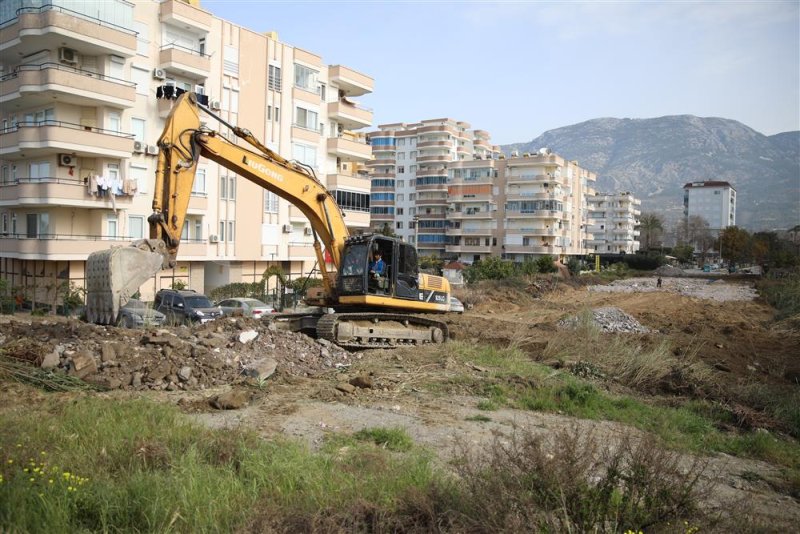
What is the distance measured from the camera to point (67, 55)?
29828mm

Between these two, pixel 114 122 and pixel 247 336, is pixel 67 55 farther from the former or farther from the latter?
pixel 247 336

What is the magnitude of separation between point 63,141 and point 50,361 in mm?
21240

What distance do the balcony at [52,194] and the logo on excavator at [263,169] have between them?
18088mm

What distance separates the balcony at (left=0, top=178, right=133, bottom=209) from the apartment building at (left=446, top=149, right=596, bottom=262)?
57.7 meters

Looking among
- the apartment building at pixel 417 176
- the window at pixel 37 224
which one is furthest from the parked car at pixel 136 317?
the apartment building at pixel 417 176

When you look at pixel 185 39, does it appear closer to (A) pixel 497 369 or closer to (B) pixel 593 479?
(A) pixel 497 369

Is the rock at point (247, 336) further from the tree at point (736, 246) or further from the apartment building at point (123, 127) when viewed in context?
the tree at point (736, 246)

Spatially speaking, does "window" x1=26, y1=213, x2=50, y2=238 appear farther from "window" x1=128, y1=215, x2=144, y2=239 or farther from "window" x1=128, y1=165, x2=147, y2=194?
"window" x1=128, y1=165, x2=147, y2=194

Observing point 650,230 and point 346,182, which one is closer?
point 346,182

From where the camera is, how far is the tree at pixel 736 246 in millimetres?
98750

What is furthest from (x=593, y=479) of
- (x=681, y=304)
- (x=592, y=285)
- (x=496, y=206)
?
(x=496, y=206)

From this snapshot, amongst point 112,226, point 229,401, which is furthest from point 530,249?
point 229,401

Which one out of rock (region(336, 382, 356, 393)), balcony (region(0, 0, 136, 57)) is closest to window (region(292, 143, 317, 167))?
balcony (region(0, 0, 136, 57))

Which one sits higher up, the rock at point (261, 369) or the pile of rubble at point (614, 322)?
the rock at point (261, 369)
